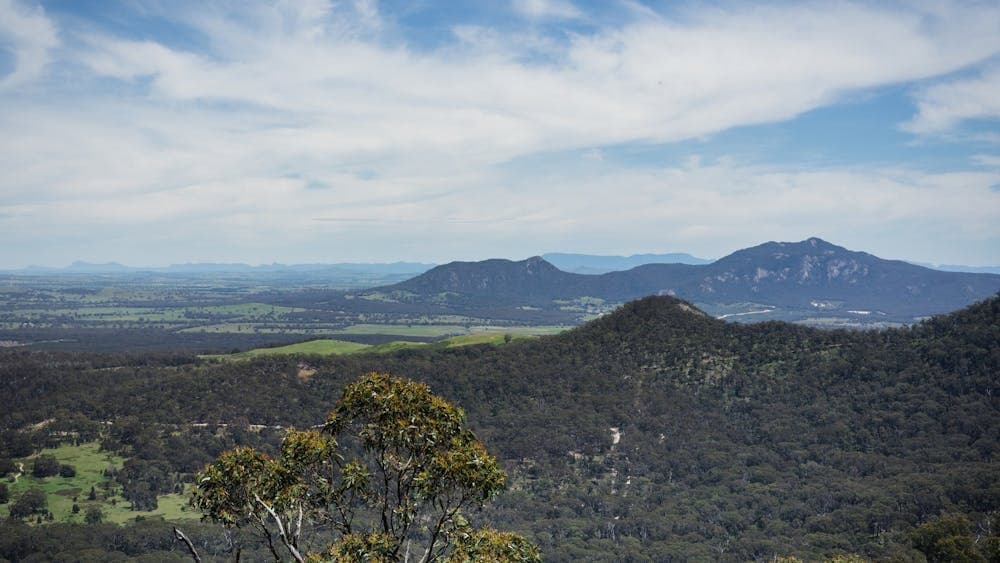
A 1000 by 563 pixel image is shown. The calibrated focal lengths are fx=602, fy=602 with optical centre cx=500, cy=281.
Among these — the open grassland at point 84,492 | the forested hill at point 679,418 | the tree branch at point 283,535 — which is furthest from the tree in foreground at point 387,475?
the open grassland at point 84,492

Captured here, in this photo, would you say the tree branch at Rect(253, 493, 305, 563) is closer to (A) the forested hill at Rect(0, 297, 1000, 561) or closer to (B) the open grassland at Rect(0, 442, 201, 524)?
(A) the forested hill at Rect(0, 297, 1000, 561)

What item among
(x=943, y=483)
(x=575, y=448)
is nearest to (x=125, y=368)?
(x=575, y=448)

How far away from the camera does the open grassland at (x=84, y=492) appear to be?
357 ft

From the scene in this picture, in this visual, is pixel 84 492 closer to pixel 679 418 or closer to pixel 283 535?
pixel 679 418

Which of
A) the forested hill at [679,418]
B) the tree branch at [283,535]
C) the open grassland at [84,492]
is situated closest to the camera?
the tree branch at [283,535]

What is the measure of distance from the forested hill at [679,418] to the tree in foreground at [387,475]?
72713mm

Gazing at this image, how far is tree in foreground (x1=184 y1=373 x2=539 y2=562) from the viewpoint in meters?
16.9

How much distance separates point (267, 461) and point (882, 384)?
15868 centimetres

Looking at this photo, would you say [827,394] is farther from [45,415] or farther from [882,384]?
[45,415]

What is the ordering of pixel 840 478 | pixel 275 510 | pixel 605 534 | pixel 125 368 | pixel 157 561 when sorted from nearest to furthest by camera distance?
pixel 275 510
pixel 157 561
pixel 605 534
pixel 840 478
pixel 125 368

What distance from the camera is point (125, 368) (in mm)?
184875

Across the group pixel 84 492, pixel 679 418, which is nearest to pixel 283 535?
pixel 84 492

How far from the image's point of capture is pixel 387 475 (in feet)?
58.4

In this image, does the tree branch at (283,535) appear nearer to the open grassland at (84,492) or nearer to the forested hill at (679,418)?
the forested hill at (679,418)
